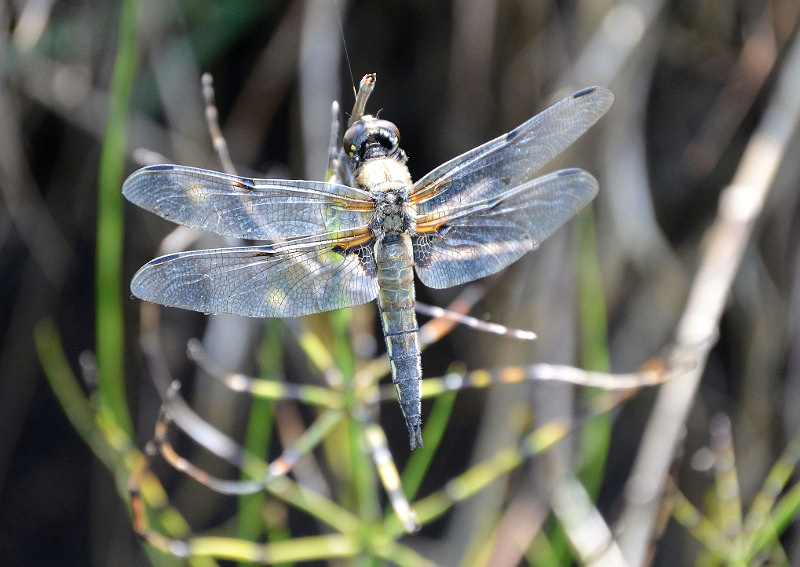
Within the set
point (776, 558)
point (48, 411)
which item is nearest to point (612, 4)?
point (776, 558)

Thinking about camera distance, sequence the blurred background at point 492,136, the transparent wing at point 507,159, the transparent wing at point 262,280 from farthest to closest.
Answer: the blurred background at point 492,136, the transparent wing at point 507,159, the transparent wing at point 262,280

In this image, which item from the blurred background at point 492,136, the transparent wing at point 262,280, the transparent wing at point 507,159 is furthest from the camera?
the blurred background at point 492,136

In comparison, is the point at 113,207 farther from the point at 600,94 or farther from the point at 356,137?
the point at 600,94

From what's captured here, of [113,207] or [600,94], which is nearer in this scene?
[600,94]

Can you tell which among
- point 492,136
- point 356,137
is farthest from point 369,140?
point 492,136

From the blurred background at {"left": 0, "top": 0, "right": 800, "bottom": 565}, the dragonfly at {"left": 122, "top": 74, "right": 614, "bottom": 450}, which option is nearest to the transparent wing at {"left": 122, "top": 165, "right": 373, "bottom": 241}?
the dragonfly at {"left": 122, "top": 74, "right": 614, "bottom": 450}

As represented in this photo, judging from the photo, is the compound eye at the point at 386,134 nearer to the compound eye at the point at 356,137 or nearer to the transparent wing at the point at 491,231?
the compound eye at the point at 356,137

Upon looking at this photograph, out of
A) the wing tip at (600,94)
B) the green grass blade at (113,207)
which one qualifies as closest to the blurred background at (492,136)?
the green grass blade at (113,207)
